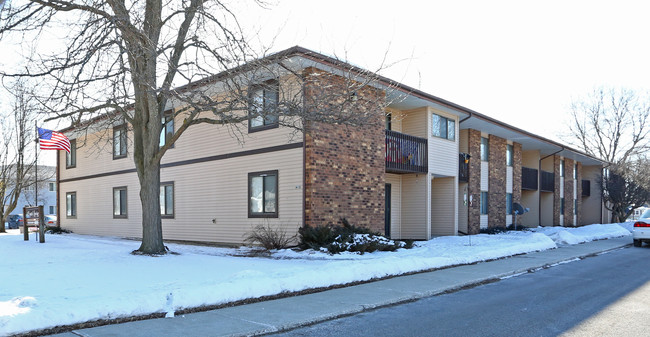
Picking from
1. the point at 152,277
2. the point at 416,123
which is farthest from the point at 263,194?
the point at 416,123

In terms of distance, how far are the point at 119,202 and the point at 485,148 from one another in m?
16.8

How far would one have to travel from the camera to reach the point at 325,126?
14.7 metres

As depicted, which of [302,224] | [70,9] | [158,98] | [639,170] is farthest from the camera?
[639,170]

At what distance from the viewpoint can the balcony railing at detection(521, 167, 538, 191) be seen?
2855 centimetres

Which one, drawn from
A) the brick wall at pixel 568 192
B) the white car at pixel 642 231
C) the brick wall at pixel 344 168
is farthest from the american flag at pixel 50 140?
the brick wall at pixel 568 192

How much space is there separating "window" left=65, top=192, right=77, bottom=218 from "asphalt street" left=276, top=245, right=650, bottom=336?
877 inches

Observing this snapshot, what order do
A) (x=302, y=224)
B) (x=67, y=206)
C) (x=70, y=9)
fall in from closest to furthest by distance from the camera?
(x=70, y=9) → (x=302, y=224) → (x=67, y=206)

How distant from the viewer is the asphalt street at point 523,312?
636 cm

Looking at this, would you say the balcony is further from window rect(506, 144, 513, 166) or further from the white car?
window rect(506, 144, 513, 166)

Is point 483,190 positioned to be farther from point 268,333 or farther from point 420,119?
point 268,333

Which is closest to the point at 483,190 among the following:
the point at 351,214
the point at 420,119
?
the point at 420,119

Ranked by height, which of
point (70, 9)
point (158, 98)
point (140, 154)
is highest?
point (70, 9)

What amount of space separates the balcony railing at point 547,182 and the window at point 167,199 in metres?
21.4

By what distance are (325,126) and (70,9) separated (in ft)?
22.8
